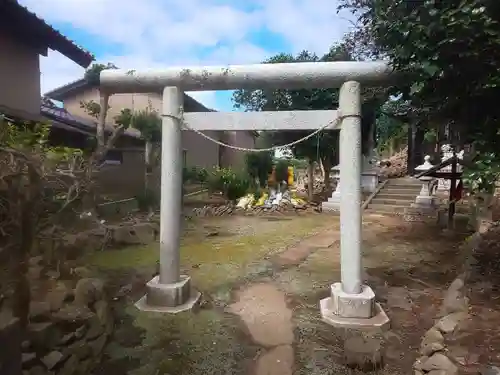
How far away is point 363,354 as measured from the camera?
362 centimetres

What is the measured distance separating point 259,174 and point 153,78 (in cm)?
1355

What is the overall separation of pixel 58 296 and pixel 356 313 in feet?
10.5

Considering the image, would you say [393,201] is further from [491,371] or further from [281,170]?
[491,371]

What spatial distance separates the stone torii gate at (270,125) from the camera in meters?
4.54

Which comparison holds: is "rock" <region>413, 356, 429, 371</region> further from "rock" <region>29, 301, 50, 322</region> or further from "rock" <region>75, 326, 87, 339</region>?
"rock" <region>29, 301, 50, 322</region>

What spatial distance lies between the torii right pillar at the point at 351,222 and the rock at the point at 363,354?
0.55 m

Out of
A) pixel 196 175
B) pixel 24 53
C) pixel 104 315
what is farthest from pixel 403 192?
pixel 104 315

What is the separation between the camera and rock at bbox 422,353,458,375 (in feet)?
9.99

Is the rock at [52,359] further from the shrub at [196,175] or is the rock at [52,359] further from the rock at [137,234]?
the shrub at [196,175]

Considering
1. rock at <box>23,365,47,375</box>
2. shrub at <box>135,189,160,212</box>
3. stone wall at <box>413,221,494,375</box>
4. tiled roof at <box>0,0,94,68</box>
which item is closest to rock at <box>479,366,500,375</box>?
stone wall at <box>413,221,494,375</box>

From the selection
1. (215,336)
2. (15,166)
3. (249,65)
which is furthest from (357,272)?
(15,166)

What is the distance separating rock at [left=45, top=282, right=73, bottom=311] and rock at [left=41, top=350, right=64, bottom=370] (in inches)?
18.0

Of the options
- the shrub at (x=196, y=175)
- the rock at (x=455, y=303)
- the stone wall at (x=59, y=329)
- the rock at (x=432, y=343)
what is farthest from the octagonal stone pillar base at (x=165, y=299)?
the shrub at (x=196, y=175)

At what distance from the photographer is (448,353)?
339 centimetres
